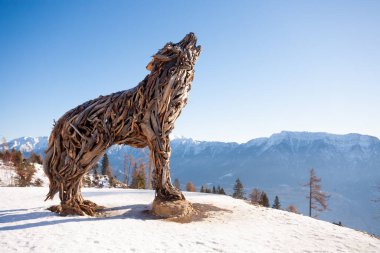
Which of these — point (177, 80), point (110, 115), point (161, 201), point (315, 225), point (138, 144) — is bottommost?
point (315, 225)

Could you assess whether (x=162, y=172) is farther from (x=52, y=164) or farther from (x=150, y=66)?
(x=150, y=66)

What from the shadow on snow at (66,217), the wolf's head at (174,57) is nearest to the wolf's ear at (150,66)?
the wolf's head at (174,57)

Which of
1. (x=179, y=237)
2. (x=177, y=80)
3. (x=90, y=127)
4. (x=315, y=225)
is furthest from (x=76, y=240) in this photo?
(x=315, y=225)

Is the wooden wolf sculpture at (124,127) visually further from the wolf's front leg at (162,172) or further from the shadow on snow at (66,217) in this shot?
the shadow on snow at (66,217)

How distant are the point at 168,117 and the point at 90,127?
11.2 feet

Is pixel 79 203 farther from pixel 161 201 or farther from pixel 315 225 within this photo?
pixel 315 225

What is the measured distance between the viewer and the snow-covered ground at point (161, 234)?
7.67 meters

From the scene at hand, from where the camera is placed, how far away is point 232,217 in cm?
1224

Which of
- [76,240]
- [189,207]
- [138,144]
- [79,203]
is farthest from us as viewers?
[138,144]

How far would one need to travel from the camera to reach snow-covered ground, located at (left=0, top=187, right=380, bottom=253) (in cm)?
767

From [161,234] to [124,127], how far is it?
511 cm

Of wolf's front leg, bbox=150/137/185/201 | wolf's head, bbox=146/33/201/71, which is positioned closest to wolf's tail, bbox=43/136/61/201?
wolf's front leg, bbox=150/137/185/201

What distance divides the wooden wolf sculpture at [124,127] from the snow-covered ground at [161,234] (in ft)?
4.49

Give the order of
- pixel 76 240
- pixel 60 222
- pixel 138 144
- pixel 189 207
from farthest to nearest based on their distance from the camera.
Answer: pixel 138 144
pixel 189 207
pixel 60 222
pixel 76 240
